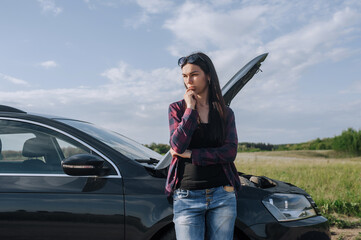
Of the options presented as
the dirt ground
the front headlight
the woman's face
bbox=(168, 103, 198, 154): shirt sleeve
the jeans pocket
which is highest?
the woman's face

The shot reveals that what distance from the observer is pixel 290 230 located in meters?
2.58

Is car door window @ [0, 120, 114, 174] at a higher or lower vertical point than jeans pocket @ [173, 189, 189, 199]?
higher

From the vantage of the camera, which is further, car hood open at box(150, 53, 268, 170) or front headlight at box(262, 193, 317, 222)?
car hood open at box(150, 53, 268, 170)

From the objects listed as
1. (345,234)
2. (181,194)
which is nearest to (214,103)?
(181,194)

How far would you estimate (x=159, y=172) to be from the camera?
267 centimetres

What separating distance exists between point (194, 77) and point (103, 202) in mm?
1113

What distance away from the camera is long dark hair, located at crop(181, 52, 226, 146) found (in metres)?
2.27

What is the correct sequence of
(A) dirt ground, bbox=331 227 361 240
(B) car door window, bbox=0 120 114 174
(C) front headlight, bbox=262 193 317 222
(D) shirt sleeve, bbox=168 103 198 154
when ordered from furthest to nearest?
(A) dirt ground, bbox=331 227 361 240 < (B) car door window, bbox=0 120 114 174 < (C) front headlight, bbox=262 193 317 222 < (D) shirt sleeve, bbox=168 103 198 154

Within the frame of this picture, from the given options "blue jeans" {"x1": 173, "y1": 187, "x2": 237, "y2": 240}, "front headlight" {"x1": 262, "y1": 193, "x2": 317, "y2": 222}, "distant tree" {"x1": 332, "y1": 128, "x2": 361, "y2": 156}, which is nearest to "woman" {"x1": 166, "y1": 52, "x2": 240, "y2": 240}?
"blue jeans" {"x1": 173, "y1": 187, "x2": 237, "y2": 240}

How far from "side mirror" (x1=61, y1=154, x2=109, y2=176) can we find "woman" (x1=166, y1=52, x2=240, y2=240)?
60 cm

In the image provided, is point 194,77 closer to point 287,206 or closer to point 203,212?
point 203,212

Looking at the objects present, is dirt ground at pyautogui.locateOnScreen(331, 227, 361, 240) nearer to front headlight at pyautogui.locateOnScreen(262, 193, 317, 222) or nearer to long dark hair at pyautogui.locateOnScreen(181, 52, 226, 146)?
front headlight at pyautogui.locateOnScreen(262, 193, 317, 222)

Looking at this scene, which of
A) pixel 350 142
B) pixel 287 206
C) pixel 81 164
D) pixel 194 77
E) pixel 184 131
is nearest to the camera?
pixel 184 131

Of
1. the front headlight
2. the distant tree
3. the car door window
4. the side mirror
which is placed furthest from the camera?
the distant tree
